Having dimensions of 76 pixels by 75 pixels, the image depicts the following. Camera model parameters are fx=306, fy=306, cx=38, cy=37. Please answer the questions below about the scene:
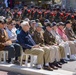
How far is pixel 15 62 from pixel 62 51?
1.51 m

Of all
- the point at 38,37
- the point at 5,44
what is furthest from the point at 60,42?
the point at 5,44

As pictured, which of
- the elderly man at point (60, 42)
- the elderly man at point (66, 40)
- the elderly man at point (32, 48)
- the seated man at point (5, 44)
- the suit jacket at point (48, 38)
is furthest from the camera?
the elderly man at point (66, 40)

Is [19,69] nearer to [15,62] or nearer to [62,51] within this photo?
[15,62]

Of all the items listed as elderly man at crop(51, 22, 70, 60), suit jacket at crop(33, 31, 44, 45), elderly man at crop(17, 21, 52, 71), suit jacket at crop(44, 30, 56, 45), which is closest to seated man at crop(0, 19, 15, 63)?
elderly man at crop(17, 21, 52, 71)

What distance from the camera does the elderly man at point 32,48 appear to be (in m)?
8.30

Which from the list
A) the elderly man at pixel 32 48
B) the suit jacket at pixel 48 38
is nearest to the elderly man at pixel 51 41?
the suit jacket at pixel 48 38

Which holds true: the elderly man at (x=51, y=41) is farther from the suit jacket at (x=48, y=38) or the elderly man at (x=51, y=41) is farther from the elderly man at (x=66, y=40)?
the elderly man at (x=66, y=40)

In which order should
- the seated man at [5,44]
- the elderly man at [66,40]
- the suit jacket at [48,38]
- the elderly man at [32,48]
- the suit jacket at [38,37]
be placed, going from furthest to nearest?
the elderly man at [66,40]
the suit jacket at [48,38]
the suit jacket at [38,37]
the seated man at [5,44]
the elderly man at [32,48]

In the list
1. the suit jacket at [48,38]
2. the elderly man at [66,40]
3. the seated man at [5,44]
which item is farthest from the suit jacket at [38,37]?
the elderly man at [66,40]

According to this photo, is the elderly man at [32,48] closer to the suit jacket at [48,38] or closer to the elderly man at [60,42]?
the suit jacket at [48,38]

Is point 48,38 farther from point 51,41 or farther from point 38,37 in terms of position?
point 38,37

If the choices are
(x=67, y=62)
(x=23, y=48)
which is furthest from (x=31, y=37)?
(x=67, y=62)

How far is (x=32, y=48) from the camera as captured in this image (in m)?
8.45

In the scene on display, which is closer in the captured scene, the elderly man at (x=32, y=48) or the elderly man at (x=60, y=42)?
the elderly man at (x=32, y=48)
